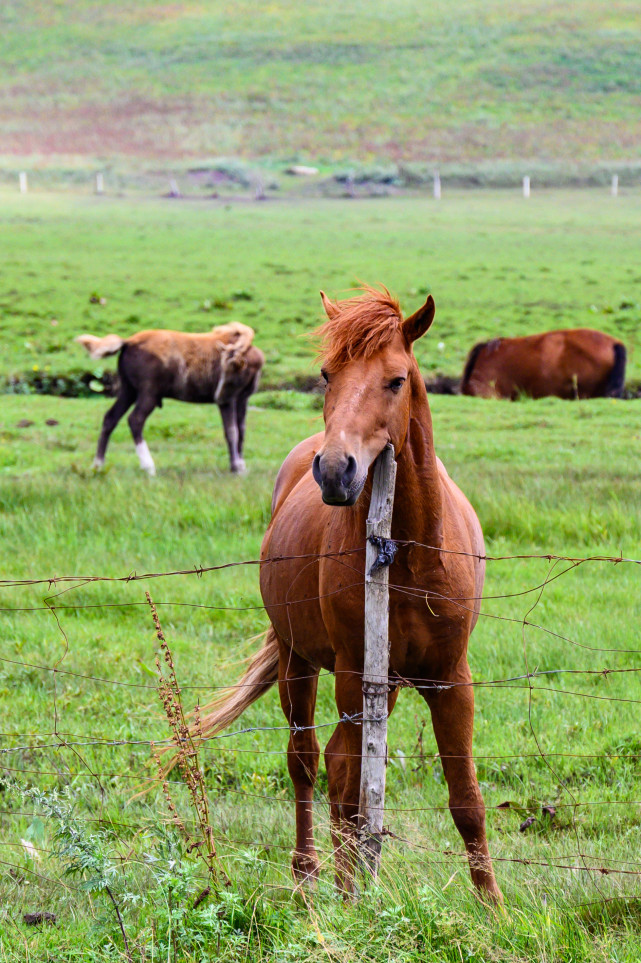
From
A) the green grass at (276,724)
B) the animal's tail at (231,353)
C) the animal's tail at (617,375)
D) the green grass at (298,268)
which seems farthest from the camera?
the green grass at (298,268)

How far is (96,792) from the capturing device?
15.9 feet

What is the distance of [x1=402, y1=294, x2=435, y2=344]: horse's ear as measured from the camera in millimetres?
3406

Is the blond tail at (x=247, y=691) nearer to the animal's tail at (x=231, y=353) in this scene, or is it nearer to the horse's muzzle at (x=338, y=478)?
the horse's muzzle at (x=338, y=478)

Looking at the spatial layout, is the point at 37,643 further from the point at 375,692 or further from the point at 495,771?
the point at 375,692

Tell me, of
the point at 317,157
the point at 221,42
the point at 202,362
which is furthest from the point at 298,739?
the point at 221,42

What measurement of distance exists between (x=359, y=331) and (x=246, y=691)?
226cm

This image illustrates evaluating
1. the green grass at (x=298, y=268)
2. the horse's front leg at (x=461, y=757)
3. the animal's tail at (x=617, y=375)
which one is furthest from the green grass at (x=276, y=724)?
the animal's tail at (x=617, y=375)

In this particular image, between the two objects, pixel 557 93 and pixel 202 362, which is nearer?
pixel 202 362

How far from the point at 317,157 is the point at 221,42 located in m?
39.9

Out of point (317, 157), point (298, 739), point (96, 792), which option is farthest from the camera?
point (317, 157)

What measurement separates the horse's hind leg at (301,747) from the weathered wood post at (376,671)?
73 cm

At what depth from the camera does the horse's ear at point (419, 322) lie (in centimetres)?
341

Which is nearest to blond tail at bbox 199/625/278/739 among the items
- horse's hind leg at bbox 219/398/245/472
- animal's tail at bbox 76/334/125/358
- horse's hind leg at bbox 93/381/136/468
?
horse's hind leg at bbox 219/398/245/472

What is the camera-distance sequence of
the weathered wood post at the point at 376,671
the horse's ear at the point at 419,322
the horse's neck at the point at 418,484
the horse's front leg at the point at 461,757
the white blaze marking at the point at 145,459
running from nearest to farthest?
the weathered wood post at the point at 376,671
the horse's ear at the point at 419,322
the horse's neck at the point at 418,484
the horse's front leg at the point at 461,757
the white blaze marking at the point at 145,459
